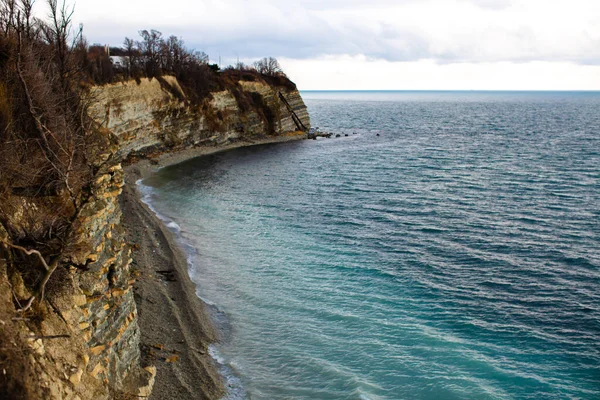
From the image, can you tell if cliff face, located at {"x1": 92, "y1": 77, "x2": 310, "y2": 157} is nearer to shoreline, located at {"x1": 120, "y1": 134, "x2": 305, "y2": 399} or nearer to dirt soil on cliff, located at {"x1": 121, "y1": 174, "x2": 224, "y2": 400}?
shoreline, located at {"x1": 120, "y1": 134, "x2": 305, "y2": 399}

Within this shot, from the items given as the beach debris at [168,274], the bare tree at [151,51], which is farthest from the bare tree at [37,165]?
the bare tree at [151,51]

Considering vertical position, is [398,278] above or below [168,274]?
below

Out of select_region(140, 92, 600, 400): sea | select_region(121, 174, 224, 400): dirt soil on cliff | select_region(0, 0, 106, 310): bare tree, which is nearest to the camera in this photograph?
select_region(0, 0, 106, 310): bare tree

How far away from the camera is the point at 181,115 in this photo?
77.8 m

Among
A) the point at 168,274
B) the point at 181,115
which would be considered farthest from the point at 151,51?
the point at 168,274

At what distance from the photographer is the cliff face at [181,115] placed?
63106 millimetres

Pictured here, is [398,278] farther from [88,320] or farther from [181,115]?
[181,115]

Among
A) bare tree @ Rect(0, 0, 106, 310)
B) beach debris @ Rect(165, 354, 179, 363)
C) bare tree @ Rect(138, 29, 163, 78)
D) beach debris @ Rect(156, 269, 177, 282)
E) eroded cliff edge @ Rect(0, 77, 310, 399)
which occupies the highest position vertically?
bare tree @ Rect(138, 29, 163, 78)

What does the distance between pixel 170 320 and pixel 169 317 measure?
11.5 inches

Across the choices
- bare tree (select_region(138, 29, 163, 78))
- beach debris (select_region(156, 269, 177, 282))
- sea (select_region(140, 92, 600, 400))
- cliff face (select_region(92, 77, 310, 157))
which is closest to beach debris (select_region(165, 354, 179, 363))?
sea (select_region(140, 92, 600, 400))

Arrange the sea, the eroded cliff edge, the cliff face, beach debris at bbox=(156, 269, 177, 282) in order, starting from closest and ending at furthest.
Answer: the eroded cliff edge
the sea
beach debris at bbox=(156, 269, 177, 282)
the cliff face

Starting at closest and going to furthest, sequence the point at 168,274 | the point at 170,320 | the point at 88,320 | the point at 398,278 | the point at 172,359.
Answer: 1. the point at 88,320
2. the point at 172,359
3. the point at 170,320
4. the point at 168,274
5. the point at 398,278

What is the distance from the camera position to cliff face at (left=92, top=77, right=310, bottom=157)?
207ft

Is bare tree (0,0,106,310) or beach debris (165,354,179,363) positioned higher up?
bare tree (0,0,106,310)
